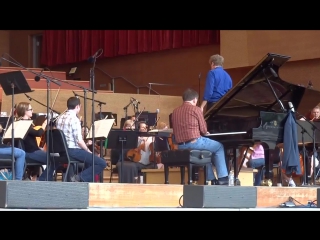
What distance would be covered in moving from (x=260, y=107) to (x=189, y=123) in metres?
1.00

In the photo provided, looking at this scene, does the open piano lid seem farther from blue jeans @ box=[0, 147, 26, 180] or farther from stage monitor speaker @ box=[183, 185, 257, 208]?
blue jeans @ box=[0, 147, 26, 180]

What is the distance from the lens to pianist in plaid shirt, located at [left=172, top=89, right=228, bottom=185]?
7.71 m

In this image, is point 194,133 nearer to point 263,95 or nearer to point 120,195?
point 263,95

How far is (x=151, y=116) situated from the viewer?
1076cm

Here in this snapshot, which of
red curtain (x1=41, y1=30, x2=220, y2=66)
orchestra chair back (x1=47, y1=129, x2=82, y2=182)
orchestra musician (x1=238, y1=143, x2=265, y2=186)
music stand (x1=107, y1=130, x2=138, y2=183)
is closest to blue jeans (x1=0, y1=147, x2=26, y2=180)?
orchestra chair back (x1=47, y1=129, x2=82, y2=182)

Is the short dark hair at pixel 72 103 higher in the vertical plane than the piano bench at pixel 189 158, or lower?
higher

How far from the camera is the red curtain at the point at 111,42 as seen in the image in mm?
14617

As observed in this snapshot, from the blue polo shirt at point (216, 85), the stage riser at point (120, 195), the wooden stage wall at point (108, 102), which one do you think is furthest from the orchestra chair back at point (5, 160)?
the wooden stage wall at point (108, 102)

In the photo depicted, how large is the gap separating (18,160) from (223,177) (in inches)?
88.4

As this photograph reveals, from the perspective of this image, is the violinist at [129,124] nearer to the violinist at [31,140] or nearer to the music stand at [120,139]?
the music stand at [120,139]

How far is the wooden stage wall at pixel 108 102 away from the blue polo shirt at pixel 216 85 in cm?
415

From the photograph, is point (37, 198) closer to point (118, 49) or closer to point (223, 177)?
point (223, 177)
